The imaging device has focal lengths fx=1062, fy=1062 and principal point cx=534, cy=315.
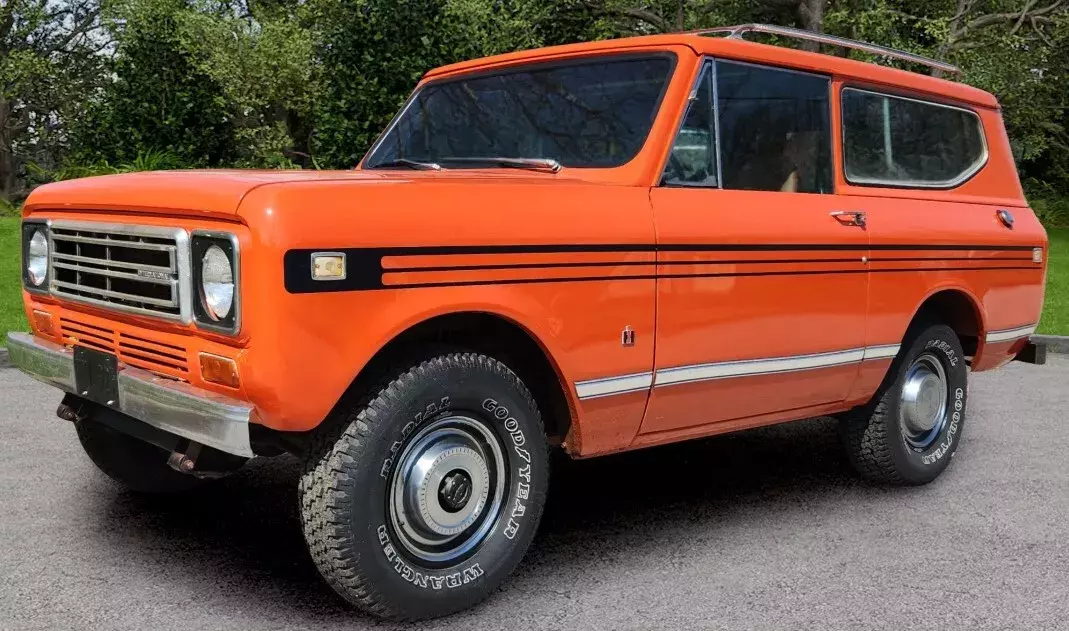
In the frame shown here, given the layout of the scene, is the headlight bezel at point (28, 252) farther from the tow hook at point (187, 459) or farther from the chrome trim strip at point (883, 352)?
the chrome trim strip at point (883, 352)

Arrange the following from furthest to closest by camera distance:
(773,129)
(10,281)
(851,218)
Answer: (10,281)
(851,218)
(773,129)

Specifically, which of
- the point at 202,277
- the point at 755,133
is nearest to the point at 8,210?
the point at 755,133

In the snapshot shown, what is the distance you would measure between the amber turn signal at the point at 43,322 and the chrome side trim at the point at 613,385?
79.0 inches

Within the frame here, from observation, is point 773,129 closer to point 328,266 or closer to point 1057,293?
point 328,266

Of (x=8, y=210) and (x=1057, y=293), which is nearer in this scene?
(x=1057, y=293)

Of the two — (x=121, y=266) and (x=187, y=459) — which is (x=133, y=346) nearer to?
(x=121, y=266)

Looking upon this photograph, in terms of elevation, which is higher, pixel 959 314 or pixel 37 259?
pixel 37 259

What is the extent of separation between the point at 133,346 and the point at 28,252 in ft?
3.18

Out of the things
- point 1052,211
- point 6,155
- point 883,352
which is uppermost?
point 883,352

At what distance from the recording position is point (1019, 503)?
16.6 feet

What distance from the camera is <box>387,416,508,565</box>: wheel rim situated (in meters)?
3.43

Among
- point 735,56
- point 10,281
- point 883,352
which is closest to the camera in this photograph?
point 735,56

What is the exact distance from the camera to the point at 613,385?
380cm

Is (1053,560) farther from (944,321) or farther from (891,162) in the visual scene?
(891,162)
